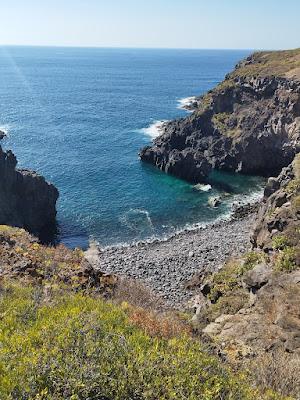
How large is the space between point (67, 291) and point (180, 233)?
136 feet

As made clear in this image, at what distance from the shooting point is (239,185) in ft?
246

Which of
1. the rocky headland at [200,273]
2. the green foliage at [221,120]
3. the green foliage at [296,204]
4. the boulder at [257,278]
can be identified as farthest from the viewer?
the green foliage at [221,120]

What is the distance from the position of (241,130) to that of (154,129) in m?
29.7

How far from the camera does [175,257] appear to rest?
5016cm

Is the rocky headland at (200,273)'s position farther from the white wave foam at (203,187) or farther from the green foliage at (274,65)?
the green foliage at (274,65)

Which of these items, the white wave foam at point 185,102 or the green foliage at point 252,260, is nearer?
the green foliage at point 252,260

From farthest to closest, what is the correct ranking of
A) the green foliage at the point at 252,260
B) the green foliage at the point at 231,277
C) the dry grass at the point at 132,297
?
the green foliage at the point at 252,260 < the green foliage at the point at 231,277 < the dry grass at the point at 132,297

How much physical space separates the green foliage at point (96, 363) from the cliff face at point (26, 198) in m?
44.0

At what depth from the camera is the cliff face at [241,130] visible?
258 ft

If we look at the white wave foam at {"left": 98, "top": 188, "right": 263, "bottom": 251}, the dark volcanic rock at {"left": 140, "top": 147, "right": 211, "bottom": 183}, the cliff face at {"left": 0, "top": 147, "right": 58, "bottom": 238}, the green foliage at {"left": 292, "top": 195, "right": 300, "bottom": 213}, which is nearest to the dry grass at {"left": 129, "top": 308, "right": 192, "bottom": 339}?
the green foliage at {"left": 292, "top": 195, "right": 300, "bottom": 213}

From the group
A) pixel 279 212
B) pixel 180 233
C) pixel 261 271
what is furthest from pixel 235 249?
pixel 261 271

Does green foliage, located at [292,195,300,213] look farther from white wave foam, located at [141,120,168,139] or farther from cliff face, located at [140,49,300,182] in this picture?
white wave foam, located at [141,120,168,139]

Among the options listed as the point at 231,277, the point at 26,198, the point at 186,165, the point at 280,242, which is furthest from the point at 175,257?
the point at 186,165

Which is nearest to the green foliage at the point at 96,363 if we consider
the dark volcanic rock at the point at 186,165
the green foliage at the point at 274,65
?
the dark volcanic rock at the point at 186,165
